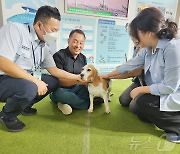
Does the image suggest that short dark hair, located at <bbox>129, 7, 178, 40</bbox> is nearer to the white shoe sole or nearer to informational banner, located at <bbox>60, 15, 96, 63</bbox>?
the white shoe sole

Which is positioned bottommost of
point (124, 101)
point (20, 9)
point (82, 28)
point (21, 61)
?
point (124, 101)

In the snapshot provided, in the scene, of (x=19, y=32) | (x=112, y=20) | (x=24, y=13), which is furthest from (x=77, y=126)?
(x=112, y=20)

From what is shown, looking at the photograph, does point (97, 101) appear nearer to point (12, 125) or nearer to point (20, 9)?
point (12, 125)

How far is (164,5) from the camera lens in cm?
318

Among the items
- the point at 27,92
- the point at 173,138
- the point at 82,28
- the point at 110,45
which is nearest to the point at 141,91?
the point at 173,138

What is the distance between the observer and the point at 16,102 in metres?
1.19

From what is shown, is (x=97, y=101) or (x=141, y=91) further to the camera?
(x=97, y=101)

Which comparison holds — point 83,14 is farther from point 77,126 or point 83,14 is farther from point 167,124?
point 167,124

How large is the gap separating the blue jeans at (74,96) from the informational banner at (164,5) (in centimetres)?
194

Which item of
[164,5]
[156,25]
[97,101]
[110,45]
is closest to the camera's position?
[156,25]

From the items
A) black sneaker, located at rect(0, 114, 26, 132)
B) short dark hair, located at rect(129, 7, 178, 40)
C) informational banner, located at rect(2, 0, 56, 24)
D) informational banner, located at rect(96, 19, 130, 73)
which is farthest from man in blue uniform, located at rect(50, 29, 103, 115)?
informational banner, located at rect(96, 19, 130, 73)

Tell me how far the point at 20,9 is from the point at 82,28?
849 millimetres

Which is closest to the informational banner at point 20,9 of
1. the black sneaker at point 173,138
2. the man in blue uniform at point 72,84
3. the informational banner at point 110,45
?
the man in blue uniform at point 72,84

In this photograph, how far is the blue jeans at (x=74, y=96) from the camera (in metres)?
1.61
